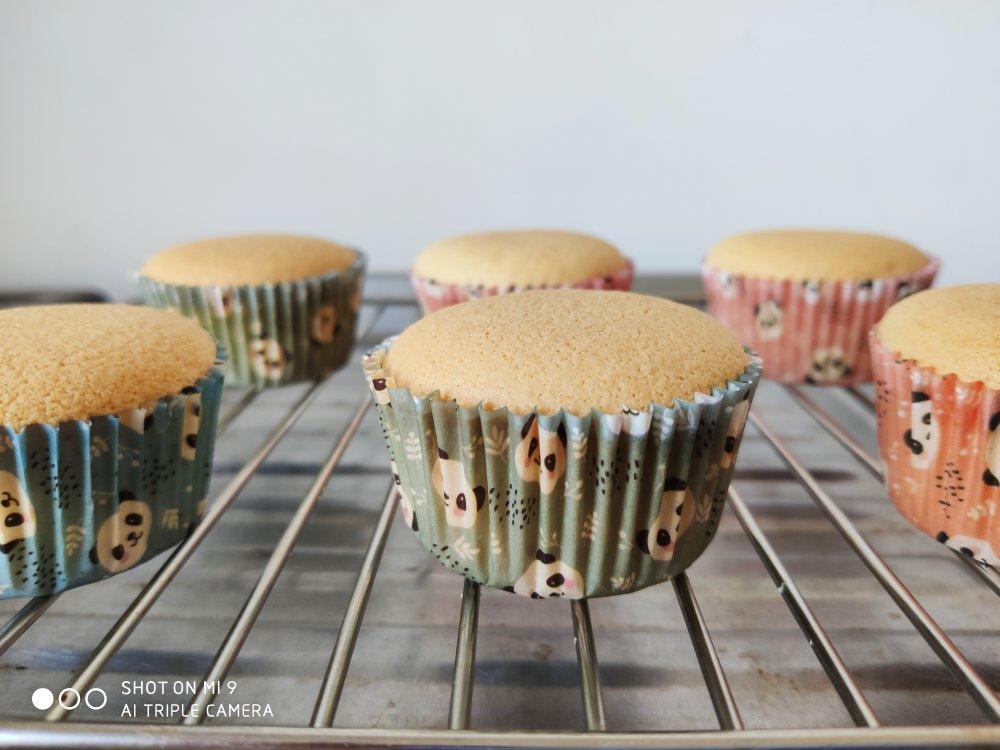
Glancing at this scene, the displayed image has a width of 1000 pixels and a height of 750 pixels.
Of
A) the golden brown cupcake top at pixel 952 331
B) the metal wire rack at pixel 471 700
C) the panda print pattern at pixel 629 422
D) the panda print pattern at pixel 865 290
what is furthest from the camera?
the panda print pattern at pixel 865 290

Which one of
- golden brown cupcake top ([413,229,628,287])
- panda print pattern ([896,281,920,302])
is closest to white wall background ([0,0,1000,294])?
golden brown cupcake top ([413,229,628,287])

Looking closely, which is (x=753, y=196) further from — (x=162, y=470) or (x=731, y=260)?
(x=162, y=470)

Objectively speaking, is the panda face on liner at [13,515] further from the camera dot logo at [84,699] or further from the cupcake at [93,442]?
the camera dot logo at [84,699]

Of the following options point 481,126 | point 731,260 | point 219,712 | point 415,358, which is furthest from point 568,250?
point 219,712

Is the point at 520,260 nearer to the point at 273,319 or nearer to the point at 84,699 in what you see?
the point at 273,319

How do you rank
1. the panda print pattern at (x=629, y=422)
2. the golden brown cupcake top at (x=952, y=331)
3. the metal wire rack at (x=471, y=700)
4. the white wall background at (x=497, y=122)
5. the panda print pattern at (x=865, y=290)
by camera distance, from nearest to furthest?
the metal wire rack at (x=471, y=700) → the panda print pattern at (x=629, y=422) → the golden brown cupcake top at (x=952, y=331) → the panda print pattern at (x=865, y=290) → the white wall background at (x=497, y=122)

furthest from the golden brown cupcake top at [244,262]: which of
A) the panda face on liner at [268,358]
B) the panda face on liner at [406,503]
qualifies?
the panda face on liner at [406,503]

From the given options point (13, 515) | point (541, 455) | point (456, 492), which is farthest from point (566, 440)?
point (13, 515)
